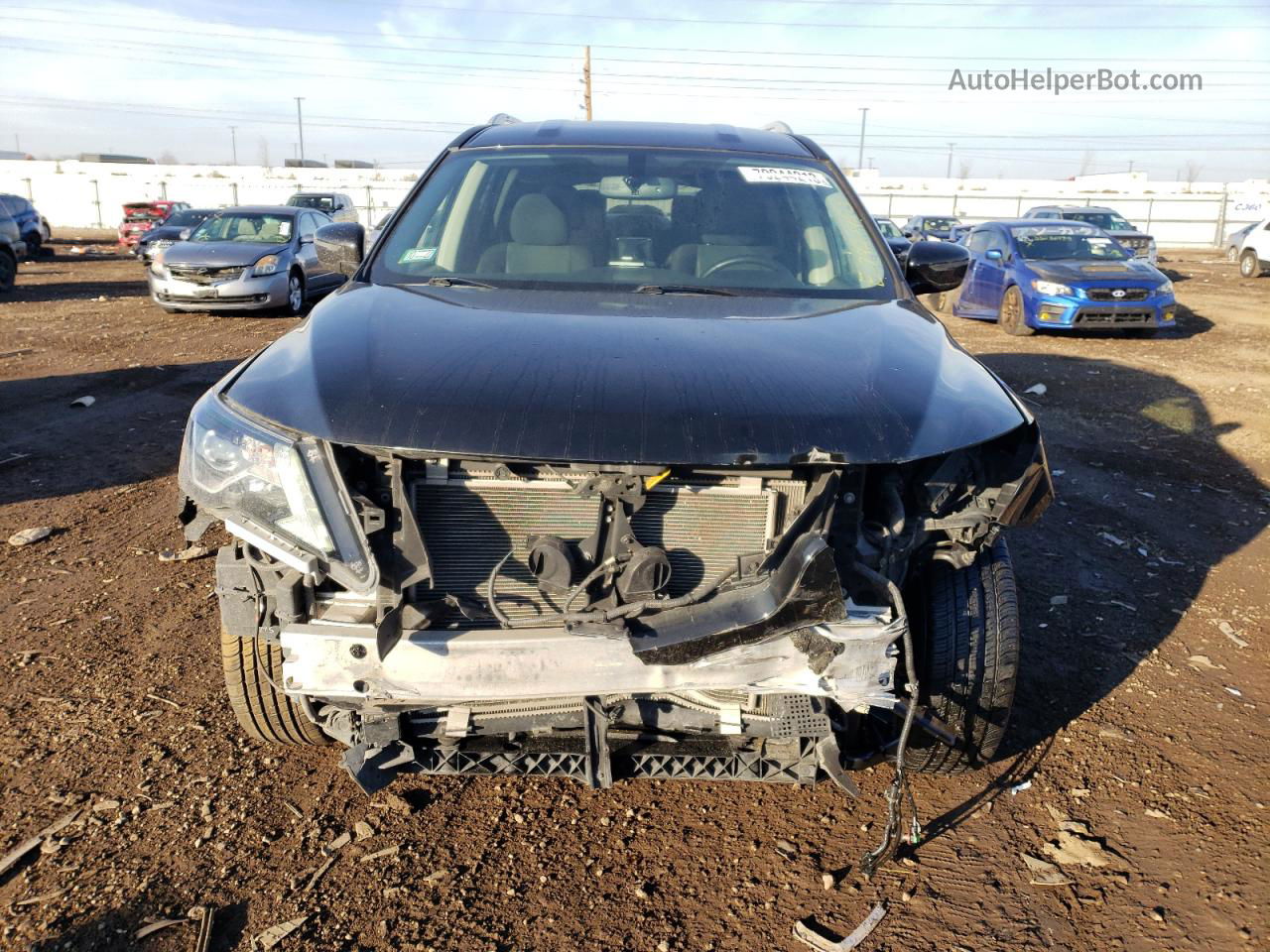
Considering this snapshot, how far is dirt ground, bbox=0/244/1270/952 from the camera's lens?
7.82ft

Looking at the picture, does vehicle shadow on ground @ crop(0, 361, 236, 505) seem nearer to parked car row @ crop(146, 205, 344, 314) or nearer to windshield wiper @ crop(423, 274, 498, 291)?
windshield wiper @ crop(423, 274, 498, 291)

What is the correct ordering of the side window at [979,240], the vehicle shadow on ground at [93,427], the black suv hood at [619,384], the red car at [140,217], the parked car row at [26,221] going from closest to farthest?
1. the black suv hood at [619,384]
2. the vehicle shadow on ground at [93,427]
3. the side window at [979,240]
4. the parked car row at [26,221]
5. the red car at [140,217]

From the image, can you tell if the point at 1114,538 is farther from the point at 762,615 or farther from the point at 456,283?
the point at 456,283

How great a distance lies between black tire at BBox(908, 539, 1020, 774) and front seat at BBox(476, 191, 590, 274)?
1.70 metres

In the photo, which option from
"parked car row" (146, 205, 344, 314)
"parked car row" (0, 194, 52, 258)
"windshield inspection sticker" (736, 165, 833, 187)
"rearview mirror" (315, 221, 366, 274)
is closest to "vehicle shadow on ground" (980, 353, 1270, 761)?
"windshield inspection sticker" (736, 165, 833, 187)

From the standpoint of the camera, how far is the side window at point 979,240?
14133 mm

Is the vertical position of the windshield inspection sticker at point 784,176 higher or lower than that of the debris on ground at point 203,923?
higher

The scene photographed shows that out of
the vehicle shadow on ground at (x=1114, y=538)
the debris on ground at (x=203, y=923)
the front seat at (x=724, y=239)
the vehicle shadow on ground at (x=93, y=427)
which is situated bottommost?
the vehicle shadow on ground at (x=1114, y=538)

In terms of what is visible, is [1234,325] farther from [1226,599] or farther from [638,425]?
[638,425]

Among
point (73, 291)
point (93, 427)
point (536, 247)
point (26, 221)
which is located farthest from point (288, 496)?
point (26, 221)

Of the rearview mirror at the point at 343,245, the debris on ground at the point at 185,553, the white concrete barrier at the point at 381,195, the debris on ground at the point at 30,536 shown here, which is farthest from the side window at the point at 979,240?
the white concrete barrier at the point at 381,195

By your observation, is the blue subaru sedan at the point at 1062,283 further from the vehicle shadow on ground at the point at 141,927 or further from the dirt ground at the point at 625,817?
the vehicle shadow on ground at the point at 141,927

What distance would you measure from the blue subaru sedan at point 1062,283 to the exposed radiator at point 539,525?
33.9 feet

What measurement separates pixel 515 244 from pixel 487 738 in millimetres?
1857
